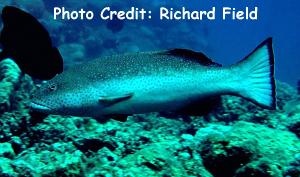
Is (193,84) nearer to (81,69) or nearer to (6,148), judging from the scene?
(81,69)

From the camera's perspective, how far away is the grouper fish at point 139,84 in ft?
9.20

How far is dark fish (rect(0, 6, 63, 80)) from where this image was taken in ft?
13.8

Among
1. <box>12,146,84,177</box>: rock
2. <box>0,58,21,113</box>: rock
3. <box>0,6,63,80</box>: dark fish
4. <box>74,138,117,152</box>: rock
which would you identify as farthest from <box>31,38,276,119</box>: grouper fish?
<box>0,58,21,113</box>: rock

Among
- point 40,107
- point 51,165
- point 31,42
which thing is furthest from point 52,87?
point 31,42

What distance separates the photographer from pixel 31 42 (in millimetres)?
4258

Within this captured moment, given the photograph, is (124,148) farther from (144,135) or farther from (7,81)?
(7,81)

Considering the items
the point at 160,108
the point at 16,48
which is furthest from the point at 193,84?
the point at 16,48

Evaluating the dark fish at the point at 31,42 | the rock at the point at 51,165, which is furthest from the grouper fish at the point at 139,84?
the dark fish at the point at 31,42

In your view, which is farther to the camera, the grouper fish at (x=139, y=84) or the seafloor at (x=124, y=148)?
the seafloor at (x=124, y=148)

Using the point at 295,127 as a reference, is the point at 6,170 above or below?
above

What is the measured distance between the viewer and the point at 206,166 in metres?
3.34

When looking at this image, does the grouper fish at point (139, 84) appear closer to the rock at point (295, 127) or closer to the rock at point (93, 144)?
the rock at point (93, 144)

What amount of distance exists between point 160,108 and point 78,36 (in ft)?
62.4

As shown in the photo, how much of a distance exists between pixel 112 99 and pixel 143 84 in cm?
27
